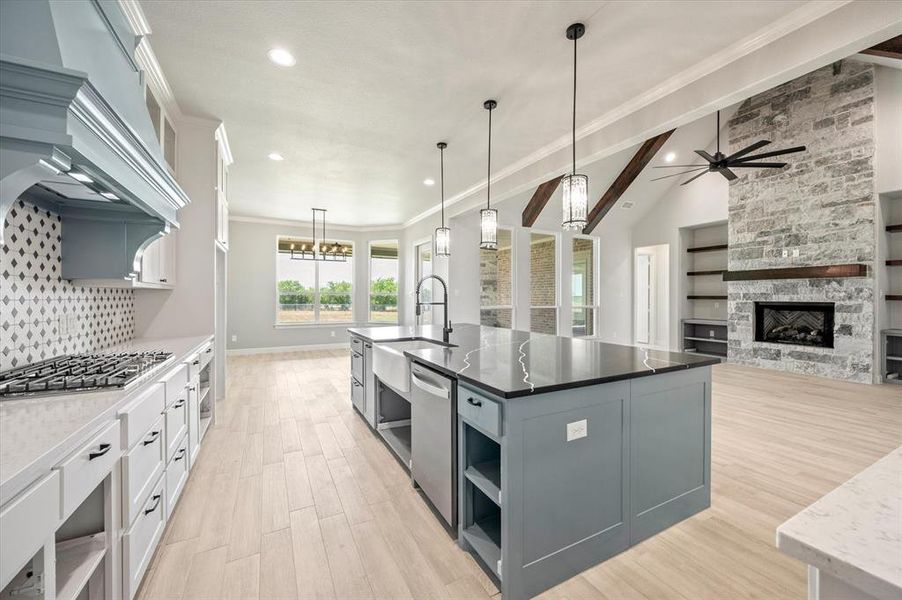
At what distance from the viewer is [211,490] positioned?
95.3 inches

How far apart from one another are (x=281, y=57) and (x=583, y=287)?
709cm

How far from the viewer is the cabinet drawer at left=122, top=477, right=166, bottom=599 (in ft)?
4.65

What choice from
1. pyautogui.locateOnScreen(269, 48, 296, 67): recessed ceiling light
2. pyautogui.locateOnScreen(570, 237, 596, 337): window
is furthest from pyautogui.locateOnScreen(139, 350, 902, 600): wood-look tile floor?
pyautogui.locateOnScreen(570, 237, 596, 337): window

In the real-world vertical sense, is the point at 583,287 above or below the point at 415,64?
below

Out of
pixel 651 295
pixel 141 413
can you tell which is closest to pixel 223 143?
pixel 141 413

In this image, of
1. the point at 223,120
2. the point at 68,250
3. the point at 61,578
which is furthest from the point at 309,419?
the point at 223,120

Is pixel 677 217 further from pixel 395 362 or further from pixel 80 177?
pixel 80 177

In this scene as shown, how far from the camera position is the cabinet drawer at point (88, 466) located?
3.43ft

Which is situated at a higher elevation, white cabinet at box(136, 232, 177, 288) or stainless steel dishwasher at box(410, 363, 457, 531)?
white cabinet at box(136, 232, 177, 288)

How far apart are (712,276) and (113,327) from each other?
30.3 ft

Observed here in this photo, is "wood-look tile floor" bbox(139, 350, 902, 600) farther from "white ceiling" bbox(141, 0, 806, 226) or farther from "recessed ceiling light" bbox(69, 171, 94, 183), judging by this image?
"white ceiling" bbox(141, 0, 806, 226)

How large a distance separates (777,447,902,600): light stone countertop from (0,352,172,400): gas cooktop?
2.07 metres

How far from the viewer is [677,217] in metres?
7.75

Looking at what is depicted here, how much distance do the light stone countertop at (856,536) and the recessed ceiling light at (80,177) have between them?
213 cm
